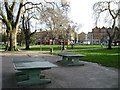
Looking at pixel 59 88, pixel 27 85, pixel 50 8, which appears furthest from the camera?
pixel 50 8

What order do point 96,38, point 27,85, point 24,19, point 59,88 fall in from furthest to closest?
point 96,38 < point 24,19 < point 27,85 < point 59,88

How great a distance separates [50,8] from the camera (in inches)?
968

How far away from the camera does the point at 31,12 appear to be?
30953 millimetres

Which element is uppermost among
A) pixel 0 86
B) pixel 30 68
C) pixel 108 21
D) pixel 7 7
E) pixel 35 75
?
pixel 7 7

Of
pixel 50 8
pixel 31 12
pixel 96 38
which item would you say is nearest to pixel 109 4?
pixel 50 8

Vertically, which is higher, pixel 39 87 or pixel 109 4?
pixel 109 4

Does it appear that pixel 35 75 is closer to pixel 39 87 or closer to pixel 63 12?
pixel 39 87

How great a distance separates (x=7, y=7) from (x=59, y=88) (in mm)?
24129

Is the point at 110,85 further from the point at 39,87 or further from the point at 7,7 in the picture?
the point at 7,7

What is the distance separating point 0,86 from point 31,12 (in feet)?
91.0

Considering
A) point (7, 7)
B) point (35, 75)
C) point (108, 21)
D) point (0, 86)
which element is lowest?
point (0, 86)

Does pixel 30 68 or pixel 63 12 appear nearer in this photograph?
pixel 30 68

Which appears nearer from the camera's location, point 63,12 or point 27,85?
point 27,85

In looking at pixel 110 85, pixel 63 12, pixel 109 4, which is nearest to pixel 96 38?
pixel 109 4
